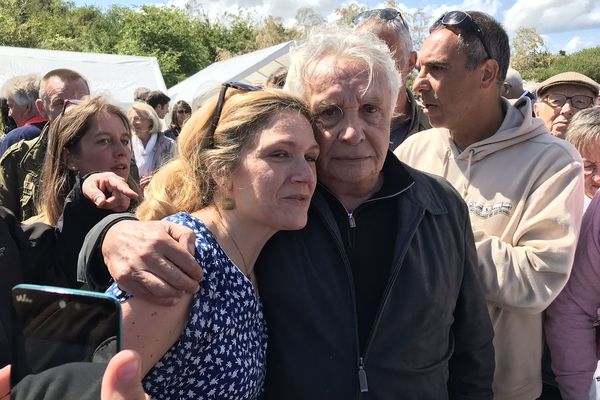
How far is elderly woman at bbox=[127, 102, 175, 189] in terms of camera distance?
6410mm

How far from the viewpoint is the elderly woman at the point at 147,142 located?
21.0 ft

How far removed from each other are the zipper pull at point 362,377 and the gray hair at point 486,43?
4.45 feet

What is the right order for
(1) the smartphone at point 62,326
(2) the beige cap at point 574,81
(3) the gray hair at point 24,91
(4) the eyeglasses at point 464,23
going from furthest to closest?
1. (3) the gray hair at point 24,91
2. (2) the beige cap at point 574,81
3. (4) the eyeglasses at point 464,23
4. (1) the smartphone at point 62,326

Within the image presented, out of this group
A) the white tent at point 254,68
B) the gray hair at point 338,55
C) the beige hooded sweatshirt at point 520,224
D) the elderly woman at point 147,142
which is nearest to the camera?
the gray hair at point 338,55

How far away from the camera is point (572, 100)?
168 inches

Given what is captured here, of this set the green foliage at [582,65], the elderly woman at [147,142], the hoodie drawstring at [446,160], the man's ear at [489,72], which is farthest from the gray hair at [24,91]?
the green foliage at [582,65]

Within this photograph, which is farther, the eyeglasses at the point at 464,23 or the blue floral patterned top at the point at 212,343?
the eyeglasses at the point at 464,23

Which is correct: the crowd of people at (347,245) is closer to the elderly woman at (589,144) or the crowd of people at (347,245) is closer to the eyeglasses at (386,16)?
the elderly woman at (589,144)

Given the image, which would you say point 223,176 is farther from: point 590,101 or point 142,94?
point 142,94

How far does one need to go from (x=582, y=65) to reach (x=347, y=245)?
25374 mm

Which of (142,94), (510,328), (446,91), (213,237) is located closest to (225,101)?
(213,237)

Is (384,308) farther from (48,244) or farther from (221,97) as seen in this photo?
(48,244)

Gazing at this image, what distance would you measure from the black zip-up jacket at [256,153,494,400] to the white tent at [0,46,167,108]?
37.7 feet

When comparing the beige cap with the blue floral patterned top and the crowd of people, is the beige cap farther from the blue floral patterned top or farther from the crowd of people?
the blue floral patterned top
